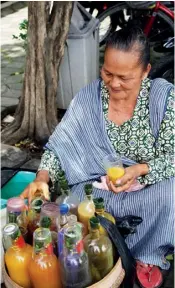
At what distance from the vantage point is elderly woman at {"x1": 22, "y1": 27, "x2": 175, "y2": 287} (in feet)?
7.48

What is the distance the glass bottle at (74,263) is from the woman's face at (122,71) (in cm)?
84

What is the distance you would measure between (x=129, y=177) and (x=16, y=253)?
732 millimetres

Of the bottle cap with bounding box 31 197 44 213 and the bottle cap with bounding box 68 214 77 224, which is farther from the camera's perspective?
the bottle cap with bounding box 31 197 44 213

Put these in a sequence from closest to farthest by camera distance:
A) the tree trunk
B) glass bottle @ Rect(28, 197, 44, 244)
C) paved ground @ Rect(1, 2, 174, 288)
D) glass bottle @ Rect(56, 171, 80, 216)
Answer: glass bottle @ Rect(28, 197, 44, 244) < glass bottle @ Rect(56, 171, 80, 216) < the tree trunk < paved ground @ Rect(1, 2, 174, 288)

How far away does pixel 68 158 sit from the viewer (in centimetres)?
254

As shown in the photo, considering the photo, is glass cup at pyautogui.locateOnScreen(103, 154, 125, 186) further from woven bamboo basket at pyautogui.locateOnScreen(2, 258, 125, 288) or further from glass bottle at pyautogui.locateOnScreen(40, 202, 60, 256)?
woven bamboo basket at pyautogui.locateOnScreen(2, 258, 125, 288)

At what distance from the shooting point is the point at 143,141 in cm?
245

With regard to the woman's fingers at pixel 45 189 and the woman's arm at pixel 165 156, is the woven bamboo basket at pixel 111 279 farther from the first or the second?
the woman's arm at pixel 165 156

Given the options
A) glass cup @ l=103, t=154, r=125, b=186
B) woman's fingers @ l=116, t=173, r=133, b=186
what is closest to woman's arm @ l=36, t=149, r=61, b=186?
glass cup @ l=103, t=154, r=125, b=186

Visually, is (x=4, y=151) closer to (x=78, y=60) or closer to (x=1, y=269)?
(x=78, y=60)

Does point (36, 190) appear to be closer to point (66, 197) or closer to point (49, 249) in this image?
point (66, 197)

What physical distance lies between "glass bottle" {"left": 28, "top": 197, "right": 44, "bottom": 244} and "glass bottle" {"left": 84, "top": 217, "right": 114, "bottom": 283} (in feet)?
0.92

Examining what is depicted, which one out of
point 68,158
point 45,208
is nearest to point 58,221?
point 45,208

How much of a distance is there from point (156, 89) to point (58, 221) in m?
0.91
